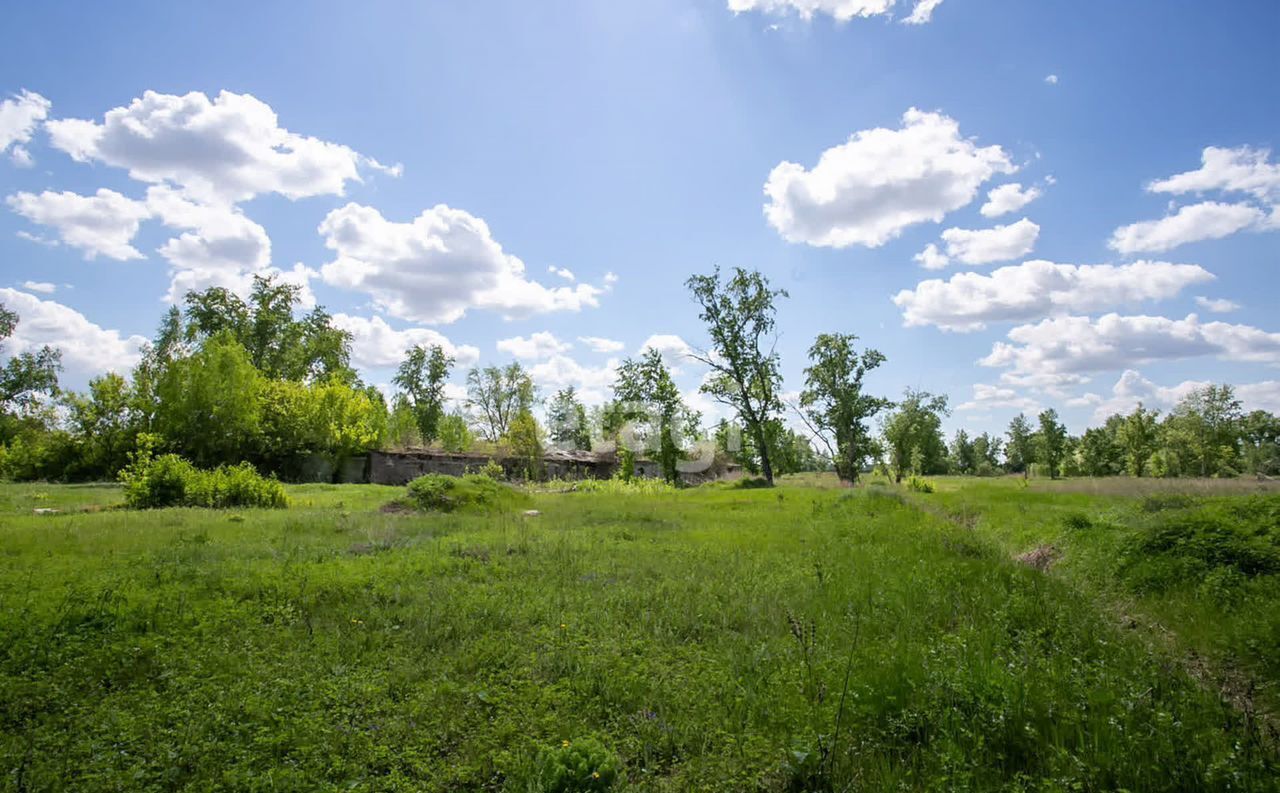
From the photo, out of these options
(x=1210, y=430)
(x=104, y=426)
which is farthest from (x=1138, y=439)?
(x=104, y=426)

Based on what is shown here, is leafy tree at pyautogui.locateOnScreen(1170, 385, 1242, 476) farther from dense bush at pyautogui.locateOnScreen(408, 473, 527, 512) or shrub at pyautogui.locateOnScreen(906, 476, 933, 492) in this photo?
dense bush at pyautogui.locateOnScreen(408, 473, 527, 512)

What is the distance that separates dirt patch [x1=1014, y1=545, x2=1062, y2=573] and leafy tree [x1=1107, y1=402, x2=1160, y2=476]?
2346 inches

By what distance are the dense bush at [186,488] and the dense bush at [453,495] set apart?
190 inches

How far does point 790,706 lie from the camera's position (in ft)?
16.3

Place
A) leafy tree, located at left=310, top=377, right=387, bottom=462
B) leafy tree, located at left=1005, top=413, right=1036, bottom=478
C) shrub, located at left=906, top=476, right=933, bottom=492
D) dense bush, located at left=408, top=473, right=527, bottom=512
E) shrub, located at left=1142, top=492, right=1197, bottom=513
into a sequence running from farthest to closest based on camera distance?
leafy tree, located at left=1005, top=413, right=1036, bottom=478
leafy tree, located at left=310, top=377, right=387, bottom=462
shrub, located at left=906, top=476, right=933, bottom=492
dense bush, located at left=408, top=473, right=527, bottom=512
shrub, located at left=1142, top=492, right=1197, bottom=513

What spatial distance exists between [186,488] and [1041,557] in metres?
22.9

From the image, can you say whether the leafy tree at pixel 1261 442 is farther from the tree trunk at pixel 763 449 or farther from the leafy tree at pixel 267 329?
the leafy tree at pixel 267 329

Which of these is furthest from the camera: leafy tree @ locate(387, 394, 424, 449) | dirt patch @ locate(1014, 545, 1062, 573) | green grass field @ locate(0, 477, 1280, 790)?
leafy tree @ locate(387, 394, 424, 449)

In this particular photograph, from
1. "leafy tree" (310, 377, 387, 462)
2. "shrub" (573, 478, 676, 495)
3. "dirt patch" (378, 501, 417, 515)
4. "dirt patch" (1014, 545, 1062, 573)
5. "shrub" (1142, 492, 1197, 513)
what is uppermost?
"leafy tree" (310, 377, 387, 462)

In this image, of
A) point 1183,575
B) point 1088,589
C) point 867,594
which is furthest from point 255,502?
point 1183,575

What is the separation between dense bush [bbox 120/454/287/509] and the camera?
1781 cm

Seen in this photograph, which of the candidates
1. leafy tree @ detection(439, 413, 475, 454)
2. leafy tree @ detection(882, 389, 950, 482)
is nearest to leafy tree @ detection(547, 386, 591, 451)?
leafy tree @ detection(439, 413, 475, 454)

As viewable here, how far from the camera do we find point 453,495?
18594mm

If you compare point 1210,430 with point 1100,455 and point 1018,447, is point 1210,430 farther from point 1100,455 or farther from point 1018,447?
point 1018,447
